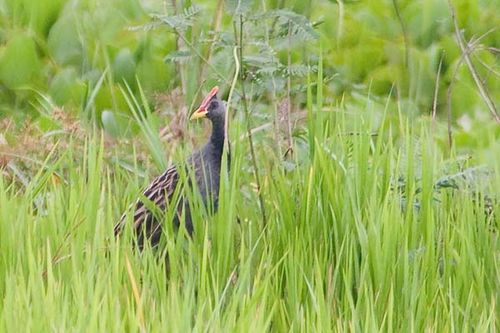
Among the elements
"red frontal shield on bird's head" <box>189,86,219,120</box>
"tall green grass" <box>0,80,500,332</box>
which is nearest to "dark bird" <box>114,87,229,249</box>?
"red frontal shield on bird's head" <box>189,86,219,120</box>

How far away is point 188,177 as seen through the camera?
4590 mm

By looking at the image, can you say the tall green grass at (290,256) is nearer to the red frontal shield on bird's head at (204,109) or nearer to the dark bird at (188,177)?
the dark bird at (188,177)

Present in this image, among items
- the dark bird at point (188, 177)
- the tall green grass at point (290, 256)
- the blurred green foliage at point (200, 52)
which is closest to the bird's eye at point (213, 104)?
the dark bird at point (188, 177)

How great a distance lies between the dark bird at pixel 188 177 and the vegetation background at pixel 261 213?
0.08 m

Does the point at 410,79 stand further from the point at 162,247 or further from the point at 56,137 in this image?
the point at 162,247

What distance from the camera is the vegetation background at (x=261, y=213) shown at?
143 inches

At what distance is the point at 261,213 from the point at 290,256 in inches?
19.6

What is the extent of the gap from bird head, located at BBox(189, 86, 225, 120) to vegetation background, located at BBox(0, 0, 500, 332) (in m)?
0.06

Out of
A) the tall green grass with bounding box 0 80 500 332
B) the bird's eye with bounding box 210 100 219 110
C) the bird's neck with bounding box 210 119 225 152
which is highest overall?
the bird's eye with bounding box 210 100 219 110

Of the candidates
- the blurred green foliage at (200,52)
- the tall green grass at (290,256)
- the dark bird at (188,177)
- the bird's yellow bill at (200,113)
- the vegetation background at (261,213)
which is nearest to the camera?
the tall green grass at (290,256)

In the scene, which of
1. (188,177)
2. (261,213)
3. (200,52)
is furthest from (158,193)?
(200,52)

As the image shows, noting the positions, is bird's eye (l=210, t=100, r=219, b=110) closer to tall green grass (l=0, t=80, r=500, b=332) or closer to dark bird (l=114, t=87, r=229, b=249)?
dark bird (l=114, t=87, r=229, b=249)

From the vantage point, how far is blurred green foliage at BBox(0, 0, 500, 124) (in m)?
6.07

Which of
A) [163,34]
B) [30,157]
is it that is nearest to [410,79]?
[163,34]
